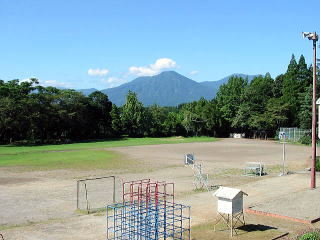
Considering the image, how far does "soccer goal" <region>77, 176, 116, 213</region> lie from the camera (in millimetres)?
19367

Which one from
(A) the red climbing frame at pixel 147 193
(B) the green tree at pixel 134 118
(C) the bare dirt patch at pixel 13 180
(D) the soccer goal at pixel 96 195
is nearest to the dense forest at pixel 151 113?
(B) the green tree at pixel 134 118

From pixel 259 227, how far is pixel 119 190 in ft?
36.3

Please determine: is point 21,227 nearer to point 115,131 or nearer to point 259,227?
point 259,227

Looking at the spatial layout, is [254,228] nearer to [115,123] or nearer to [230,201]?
[230,201]

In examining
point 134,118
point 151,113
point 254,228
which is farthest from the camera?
point 151,113

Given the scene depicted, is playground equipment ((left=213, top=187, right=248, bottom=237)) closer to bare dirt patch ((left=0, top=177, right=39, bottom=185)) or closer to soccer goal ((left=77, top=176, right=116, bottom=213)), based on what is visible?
soccer goal ((left=77, top=176, right=116, bottom=213))

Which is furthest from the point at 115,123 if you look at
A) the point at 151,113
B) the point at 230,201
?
the point at 230,201

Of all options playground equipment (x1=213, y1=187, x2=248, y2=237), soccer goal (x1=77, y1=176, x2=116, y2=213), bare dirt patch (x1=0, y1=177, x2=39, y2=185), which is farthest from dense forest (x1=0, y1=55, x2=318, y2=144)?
playground equipment (x1=213, y1=187, x2=248, y2=237)

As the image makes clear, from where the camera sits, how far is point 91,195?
882 inches

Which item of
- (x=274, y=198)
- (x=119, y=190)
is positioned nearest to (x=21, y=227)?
(x=119, y=190)

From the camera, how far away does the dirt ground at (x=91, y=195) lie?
15031 mm

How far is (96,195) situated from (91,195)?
0.96 feet

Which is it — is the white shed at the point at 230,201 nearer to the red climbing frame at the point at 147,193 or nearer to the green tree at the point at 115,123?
the red climbing frame at the point at 147,193

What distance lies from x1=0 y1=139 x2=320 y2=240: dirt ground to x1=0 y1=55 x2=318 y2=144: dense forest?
38.1 metres
